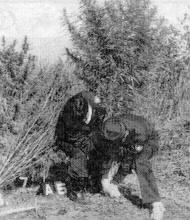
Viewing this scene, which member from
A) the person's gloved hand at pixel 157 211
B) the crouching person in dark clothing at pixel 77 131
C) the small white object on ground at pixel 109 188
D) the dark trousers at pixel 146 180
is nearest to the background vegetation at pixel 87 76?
the crouching person in dark clothing at pixel 77 131

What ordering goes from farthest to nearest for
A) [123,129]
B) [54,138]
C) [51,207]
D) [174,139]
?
[174,139] < [54,138] < [51,207] < [123,129]

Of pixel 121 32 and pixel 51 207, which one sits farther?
pixel 121 32

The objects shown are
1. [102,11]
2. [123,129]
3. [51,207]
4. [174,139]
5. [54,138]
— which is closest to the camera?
[123,129]

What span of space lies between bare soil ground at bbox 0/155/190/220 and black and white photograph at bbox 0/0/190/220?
1 centimetres

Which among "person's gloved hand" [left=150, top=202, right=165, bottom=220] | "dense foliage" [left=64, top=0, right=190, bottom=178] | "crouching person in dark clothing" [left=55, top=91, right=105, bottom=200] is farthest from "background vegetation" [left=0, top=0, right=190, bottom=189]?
"person's gloved hand" [left=150, top=202, right=165, bottom=220]

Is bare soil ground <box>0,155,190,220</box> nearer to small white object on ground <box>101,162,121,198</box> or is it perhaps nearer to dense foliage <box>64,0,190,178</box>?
small white object on ground <box>101,162,121,198</box>

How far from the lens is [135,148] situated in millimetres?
4262

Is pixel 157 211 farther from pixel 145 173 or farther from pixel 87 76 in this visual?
pixel 87 76

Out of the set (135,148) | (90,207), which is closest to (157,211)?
(135,148)

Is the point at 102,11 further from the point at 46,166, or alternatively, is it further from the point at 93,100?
the point at 46,166

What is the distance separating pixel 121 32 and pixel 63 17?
0.87 metres

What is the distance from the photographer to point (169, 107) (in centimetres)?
651

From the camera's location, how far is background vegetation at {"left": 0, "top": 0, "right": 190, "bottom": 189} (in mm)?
5012

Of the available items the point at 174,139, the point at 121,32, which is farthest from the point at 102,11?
the point at 174,139
